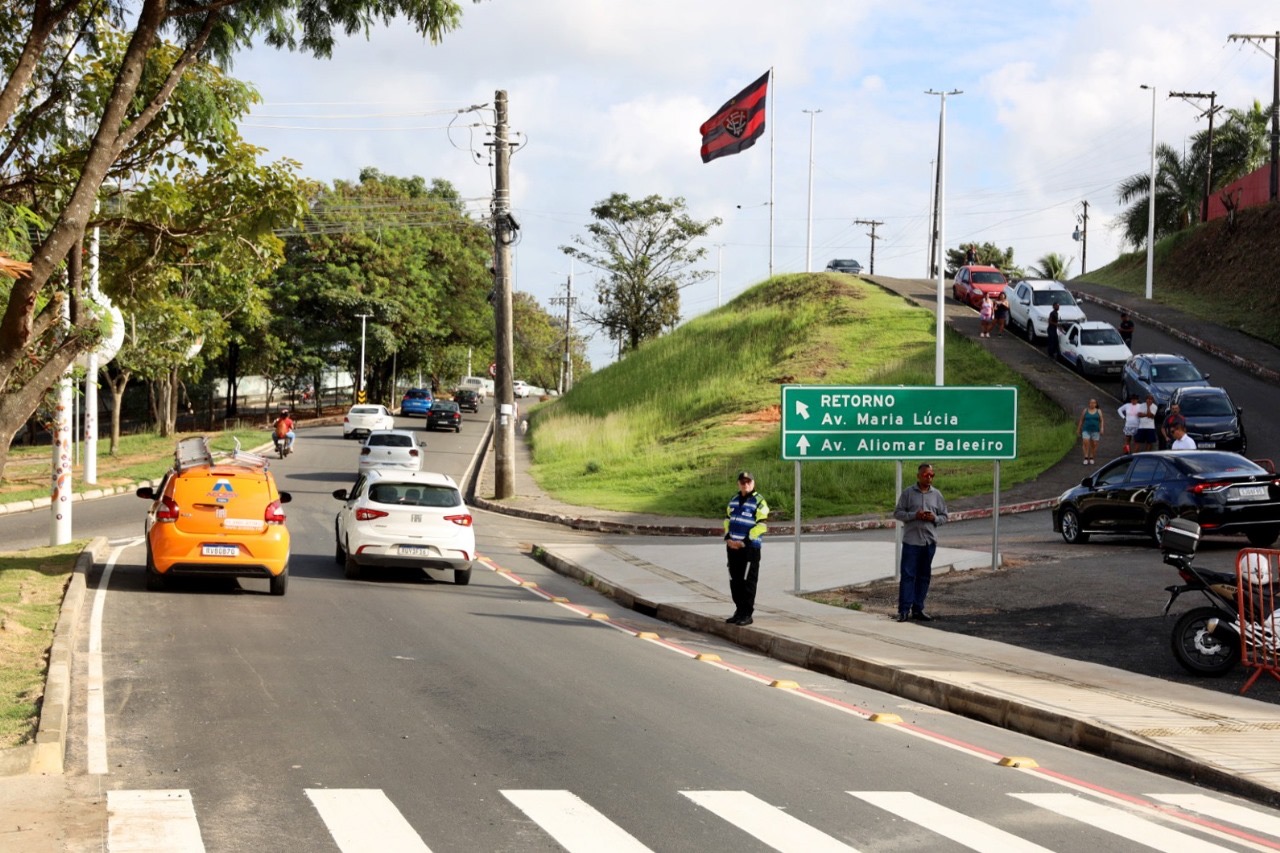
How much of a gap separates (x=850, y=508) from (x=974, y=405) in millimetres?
12619

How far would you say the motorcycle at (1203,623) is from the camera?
12250 millimetres

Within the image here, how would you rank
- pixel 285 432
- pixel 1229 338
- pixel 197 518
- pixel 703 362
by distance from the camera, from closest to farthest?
1. pixel 197 518
2. pixel 285 432
3. pixel 1229 338
4. pixel 703 362

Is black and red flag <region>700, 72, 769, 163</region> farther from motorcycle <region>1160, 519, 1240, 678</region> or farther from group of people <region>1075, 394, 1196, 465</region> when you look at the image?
motorcycle <region>1160, 519, 1240, 678</region>

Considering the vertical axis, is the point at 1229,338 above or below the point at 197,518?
above

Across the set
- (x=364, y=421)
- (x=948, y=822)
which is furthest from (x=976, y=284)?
(x=948, y=822)

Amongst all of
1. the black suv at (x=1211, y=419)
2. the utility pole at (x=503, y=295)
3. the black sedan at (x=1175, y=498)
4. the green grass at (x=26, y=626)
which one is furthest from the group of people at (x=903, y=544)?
the utility pole at (x=503, y=295)

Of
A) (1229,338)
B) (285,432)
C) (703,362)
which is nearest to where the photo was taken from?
(285,432)

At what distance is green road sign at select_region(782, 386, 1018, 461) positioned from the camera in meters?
19.9

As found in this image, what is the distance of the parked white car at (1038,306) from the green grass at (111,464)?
29.4 m

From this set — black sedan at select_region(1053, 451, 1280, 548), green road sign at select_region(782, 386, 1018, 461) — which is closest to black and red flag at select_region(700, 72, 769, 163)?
black sedan at select_region(1053, 451, 1280, 548)

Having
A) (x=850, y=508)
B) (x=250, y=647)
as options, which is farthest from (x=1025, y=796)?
(x=850, y=508)

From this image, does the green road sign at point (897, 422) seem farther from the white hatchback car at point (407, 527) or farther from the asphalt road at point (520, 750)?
the asphalt road at point (520, 750)

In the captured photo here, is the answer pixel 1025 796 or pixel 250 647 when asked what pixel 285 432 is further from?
pixel 1025 796

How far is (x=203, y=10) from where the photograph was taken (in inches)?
515
